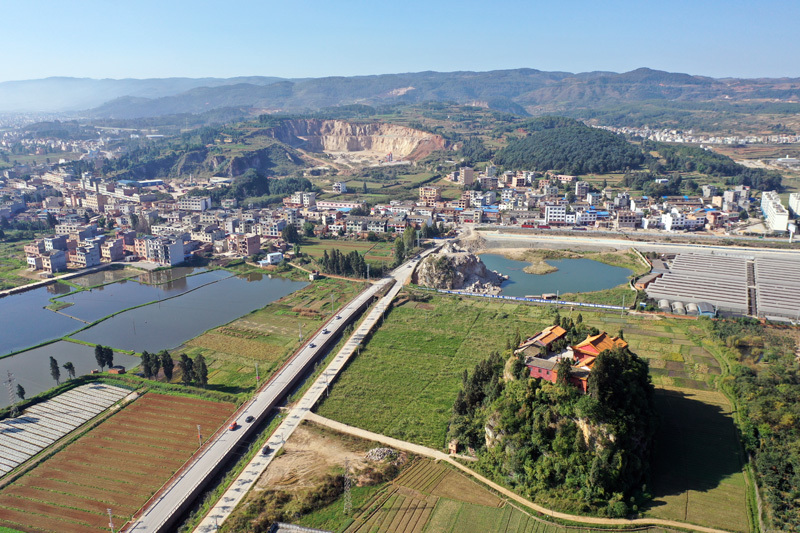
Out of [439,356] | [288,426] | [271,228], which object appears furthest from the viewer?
[271,228]

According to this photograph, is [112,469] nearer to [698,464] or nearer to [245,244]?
[698,464]

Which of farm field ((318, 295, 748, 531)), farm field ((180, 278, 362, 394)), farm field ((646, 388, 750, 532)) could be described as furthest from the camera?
farm field ((180, 278, 362, 394))

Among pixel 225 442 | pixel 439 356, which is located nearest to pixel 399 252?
pixel 439 356

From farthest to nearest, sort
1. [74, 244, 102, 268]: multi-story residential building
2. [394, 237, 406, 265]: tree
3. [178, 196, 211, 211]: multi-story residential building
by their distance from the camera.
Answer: [178, 196, 211, 211]: multi-story residential building < [74, 244, 102, 268]: multi-story residential building < [394, 237, 406, 265]: tree

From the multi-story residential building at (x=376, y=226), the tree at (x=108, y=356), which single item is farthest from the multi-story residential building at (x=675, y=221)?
the tree at (x=108, y=356)

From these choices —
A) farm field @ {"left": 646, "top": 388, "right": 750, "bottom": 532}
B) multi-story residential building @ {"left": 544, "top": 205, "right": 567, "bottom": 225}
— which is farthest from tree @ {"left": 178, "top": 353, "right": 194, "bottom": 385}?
multi-story residential building @ {"left": 544, "top": 205, "right": 567, "bottom": 225}

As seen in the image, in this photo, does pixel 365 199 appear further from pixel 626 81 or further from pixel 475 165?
pixel 626 81

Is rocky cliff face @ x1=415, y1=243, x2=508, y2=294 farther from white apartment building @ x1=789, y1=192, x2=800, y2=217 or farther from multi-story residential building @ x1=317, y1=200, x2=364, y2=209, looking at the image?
white apartment building @ x1=789, y1=192, x2=800, y2=217

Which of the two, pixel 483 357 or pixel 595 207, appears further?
pixel 595 207
